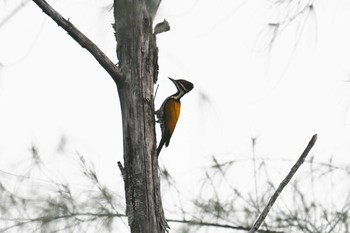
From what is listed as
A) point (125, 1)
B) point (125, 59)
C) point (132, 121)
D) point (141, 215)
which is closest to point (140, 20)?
point (125, 59)

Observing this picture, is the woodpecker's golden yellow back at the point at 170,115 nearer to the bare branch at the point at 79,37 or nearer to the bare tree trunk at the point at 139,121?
the bare tree trunk at the point at 139,121

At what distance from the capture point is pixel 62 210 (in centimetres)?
452

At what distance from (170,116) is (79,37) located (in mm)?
1815

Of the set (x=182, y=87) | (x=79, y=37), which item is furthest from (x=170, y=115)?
(x=79, y=37)

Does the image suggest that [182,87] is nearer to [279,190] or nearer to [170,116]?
[170,116]

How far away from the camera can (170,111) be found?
4.73 metres

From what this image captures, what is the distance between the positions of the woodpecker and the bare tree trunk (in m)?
0.98

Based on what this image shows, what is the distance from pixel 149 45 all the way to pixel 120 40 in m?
0.15

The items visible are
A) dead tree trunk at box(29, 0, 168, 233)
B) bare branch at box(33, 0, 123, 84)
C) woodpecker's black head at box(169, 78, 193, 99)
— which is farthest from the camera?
woodpecker's black head at box(169, 78, 193, 99)

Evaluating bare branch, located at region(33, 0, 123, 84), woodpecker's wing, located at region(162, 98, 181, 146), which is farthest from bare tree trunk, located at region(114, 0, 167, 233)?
woodpecker's wing, located at region(162, 98, 181, 146)

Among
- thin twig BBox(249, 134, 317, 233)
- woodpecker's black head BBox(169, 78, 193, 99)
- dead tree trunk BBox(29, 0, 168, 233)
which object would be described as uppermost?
woodpecker's black head BBox(169, 78, 193, 99)

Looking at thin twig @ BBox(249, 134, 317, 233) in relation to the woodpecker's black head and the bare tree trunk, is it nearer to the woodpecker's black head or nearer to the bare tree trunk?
the bare tree trunk

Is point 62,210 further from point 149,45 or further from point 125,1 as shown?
point 125,1

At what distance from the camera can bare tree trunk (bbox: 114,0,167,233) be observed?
10.1 ft
